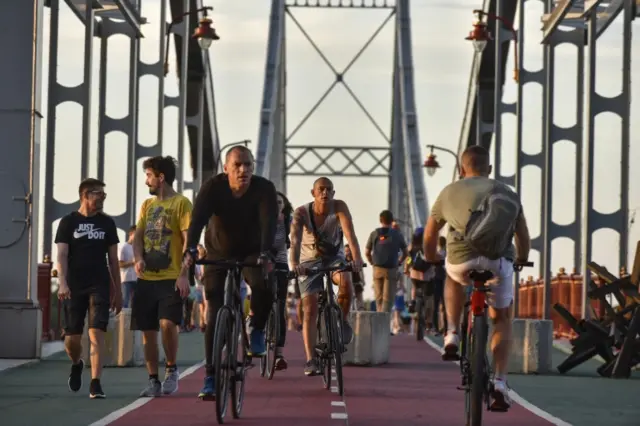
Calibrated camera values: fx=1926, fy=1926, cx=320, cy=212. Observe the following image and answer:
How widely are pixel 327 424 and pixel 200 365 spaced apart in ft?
24.2

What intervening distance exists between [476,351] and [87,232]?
463cm

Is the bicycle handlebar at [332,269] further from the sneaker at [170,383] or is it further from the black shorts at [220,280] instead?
the black shorts at [220,280]

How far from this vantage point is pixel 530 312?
32469 mm

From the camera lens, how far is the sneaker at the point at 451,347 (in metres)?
10.7

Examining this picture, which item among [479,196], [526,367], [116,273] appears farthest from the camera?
[526,367]

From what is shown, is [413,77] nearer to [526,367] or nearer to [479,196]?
[526,367]

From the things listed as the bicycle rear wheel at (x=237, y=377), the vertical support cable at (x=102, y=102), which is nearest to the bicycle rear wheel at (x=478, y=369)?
the bicycle rear wheel at (x=237, y=377)

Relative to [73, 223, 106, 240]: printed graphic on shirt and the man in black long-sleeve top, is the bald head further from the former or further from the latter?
[73, 223, 106, 240]: printed graphic on shirt

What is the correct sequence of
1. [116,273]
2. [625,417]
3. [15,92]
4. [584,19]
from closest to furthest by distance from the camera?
[625,417] → [116,273] → [15,92] → [584,19]

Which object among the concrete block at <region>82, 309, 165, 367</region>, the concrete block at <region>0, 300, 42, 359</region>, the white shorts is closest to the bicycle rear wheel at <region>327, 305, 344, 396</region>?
the white shorts

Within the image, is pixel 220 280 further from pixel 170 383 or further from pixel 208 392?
pixel 170 383

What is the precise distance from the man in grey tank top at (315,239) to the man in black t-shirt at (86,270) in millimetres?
1905

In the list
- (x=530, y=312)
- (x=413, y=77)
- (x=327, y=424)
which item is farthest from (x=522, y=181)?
(x=413, y=77)

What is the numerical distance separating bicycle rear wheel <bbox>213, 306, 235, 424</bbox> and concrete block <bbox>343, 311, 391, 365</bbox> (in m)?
7.39
